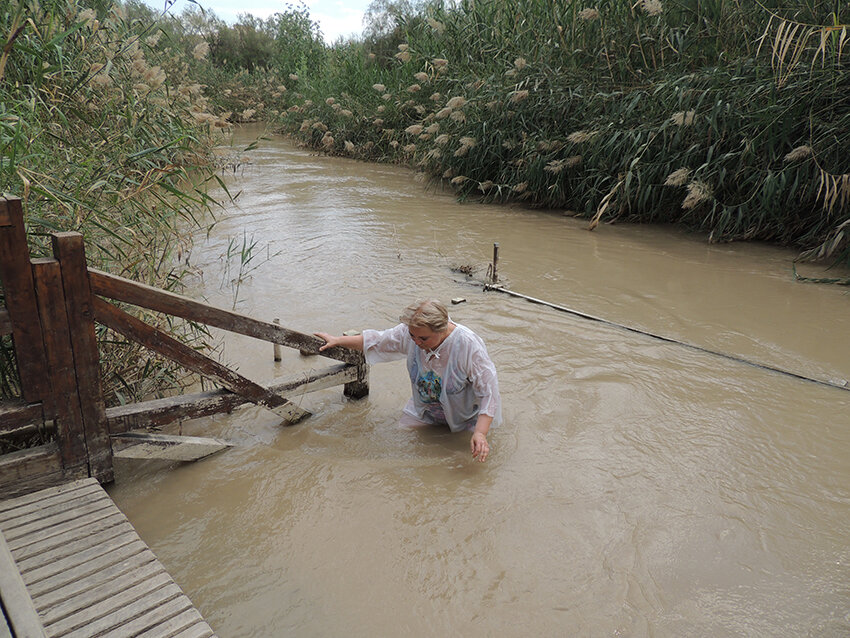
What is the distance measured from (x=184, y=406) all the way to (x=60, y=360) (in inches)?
25.0

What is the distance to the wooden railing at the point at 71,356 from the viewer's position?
241cm

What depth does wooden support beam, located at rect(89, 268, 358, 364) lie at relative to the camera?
8.65 ft

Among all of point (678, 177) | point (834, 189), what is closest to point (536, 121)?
point (678, 177)

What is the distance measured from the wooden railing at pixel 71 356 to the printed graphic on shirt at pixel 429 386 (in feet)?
3.20

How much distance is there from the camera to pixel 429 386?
347 centimetres

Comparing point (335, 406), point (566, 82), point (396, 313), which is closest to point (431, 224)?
point (566, 82)

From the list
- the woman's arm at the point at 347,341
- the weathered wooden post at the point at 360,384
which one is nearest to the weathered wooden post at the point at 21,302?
the woman's arm at the point at 347,341

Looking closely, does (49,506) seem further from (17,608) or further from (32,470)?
(17,608)

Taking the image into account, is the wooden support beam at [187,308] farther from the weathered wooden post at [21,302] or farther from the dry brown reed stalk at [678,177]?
the dry brown reed stalk at [678,177]

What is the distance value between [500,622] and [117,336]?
2.49 meters

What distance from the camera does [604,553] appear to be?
8.88 feet

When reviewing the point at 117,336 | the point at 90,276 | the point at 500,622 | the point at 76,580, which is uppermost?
the point at 90,276

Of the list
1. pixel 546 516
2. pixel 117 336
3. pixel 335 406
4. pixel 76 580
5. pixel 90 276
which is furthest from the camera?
pixel 335 406

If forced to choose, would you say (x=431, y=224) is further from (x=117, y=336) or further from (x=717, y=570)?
(x=717, y=570)
